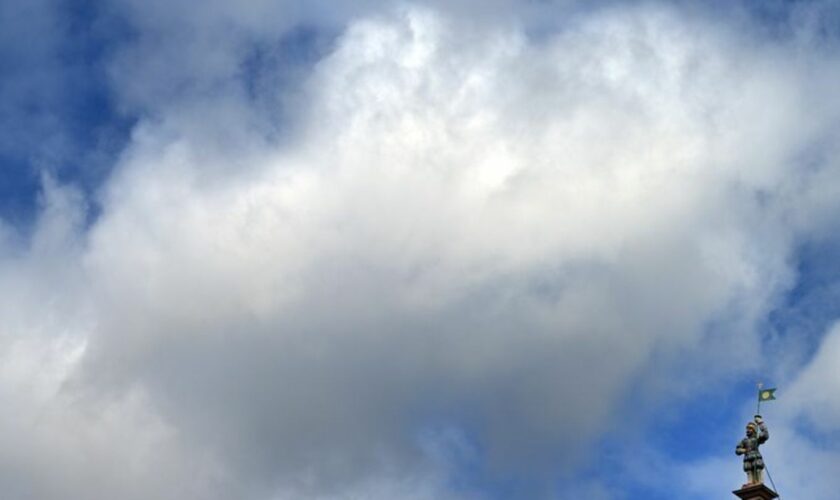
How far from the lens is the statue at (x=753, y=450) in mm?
146000

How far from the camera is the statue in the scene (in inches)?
5748

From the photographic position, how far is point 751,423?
148750mm

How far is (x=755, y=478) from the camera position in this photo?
145875 mm

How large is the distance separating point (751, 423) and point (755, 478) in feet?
15.6

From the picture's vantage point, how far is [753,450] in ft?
483
